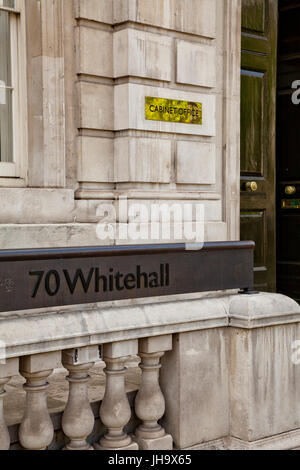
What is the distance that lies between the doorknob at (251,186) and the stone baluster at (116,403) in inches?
161

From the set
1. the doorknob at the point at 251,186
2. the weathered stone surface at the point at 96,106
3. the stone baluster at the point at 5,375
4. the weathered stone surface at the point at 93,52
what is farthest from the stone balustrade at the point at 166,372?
the doorknob at the point at 251,186

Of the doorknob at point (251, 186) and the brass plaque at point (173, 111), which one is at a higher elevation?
the brass plaque at point (173, 111)

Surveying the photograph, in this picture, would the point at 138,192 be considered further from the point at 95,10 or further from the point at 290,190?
the point at 290,190

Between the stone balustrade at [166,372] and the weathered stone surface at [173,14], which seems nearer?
the stone balustrade at [166,372]

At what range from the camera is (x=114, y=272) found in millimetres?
2756

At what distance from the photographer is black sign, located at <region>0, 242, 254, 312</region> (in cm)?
245

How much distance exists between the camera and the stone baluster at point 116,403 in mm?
2789

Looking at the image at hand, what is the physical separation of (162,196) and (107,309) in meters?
2.87

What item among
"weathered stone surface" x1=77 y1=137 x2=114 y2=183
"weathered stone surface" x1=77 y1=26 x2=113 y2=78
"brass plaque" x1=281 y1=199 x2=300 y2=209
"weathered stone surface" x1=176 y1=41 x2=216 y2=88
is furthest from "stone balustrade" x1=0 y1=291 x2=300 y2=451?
"brass plaque" x1=281 y1=199 x2=300 y2=209

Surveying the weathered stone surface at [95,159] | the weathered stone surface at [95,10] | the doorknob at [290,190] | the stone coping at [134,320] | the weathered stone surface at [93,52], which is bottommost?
the stone coping at [134,320]

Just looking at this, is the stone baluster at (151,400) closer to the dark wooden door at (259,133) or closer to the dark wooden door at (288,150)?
the dark wooden door at (259,133)

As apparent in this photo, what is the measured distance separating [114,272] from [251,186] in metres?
4.17

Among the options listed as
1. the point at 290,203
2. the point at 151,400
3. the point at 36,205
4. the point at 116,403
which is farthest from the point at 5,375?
the point at 290,203
